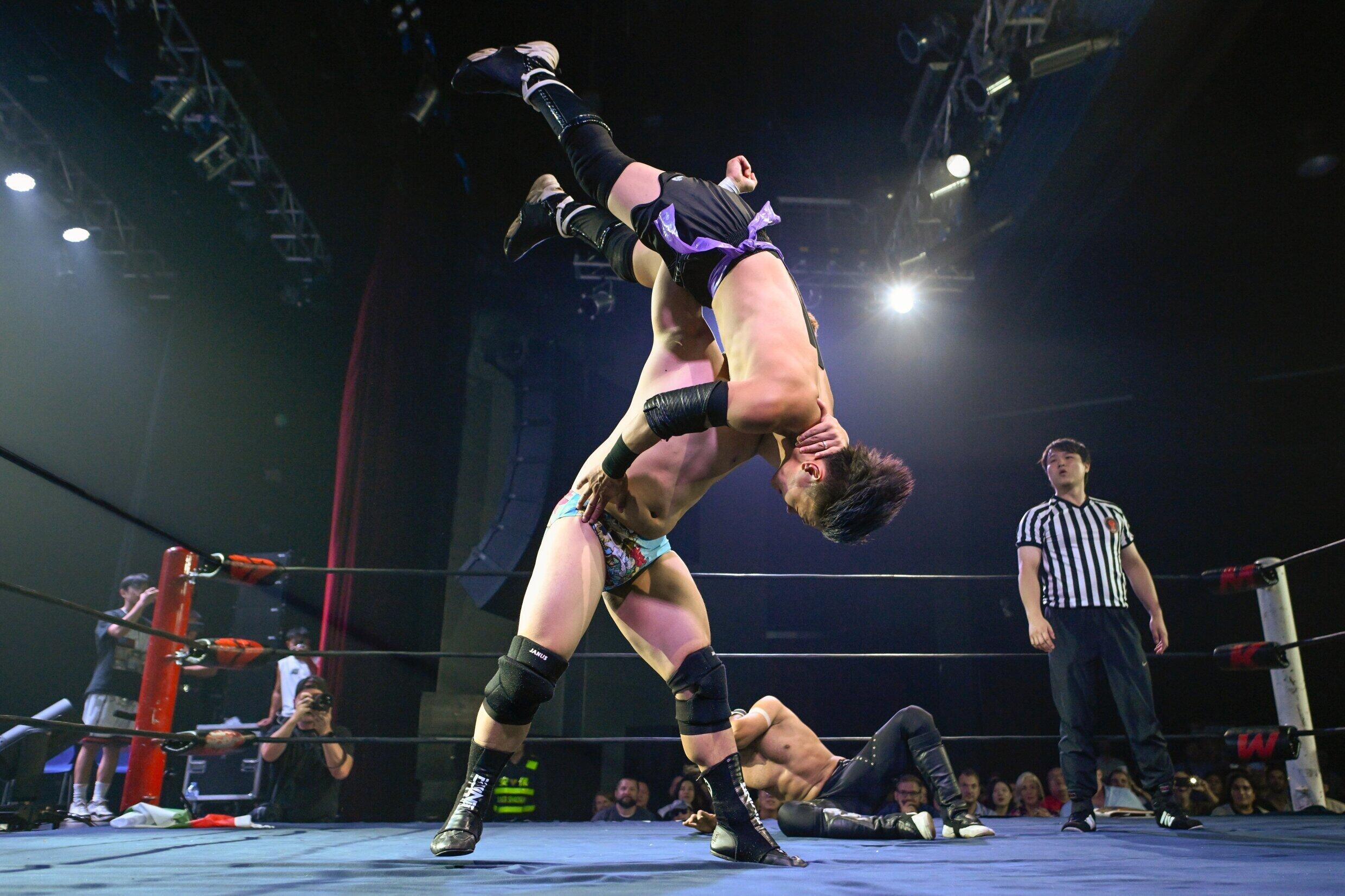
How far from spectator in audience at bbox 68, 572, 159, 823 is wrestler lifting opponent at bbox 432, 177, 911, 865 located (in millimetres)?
2940

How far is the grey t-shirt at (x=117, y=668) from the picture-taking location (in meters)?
4.09

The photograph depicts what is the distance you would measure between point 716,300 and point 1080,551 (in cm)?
168

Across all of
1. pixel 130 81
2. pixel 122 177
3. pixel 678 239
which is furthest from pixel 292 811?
pixel 122 177

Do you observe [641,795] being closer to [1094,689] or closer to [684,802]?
[684,802]

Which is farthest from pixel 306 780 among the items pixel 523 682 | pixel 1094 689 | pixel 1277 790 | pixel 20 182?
pixel 1277 790

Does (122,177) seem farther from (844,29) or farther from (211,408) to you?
(844,29)

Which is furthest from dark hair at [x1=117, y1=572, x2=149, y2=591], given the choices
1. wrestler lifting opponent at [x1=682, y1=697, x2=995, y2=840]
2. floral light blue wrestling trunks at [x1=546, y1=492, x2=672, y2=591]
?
floral light blue wrestling trunks at [x1=546, y1=492, x2=672, y2=591]

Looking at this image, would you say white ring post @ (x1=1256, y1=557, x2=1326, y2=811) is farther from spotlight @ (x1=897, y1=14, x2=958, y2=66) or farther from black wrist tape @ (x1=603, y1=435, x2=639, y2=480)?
spotlight @ (x1=897, y1=14, x2=958, y2=66)

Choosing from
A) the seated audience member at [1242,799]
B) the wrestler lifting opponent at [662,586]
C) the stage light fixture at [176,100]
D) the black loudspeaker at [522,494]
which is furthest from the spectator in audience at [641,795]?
the stage light fixture at [176,100]

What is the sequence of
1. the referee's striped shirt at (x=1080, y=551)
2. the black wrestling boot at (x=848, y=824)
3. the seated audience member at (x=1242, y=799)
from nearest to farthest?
the black wrestling boot at (x=848, y=824)
the referee's striped shirt at (x=1080, y=551)
the seated audience member at (x=1242, y=799)

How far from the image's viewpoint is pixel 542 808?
21.1ft

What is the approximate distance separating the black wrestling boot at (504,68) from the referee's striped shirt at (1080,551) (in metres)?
1.98

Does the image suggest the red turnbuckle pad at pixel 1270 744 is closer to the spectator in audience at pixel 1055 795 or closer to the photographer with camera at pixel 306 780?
the spectator in audience at pixel 1055 795

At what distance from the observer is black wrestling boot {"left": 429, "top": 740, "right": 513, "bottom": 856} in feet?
4.86
